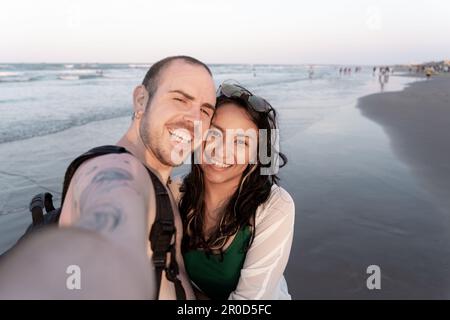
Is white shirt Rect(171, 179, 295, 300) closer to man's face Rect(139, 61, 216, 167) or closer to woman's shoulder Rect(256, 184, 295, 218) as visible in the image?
woman's shoulder Rect(256, 184, 295, 218)

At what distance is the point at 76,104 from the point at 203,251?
55.0 feet

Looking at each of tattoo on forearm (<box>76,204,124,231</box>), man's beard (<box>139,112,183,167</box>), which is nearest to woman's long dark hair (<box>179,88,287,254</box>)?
man's beard (<box>139,112,183,167</box>)

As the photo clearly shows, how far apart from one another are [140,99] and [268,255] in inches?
51.8

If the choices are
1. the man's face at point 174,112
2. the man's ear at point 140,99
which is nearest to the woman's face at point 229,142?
the man's face at point 174,112

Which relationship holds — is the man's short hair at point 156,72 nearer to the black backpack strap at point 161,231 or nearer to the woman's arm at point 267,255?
the black backpack strap at point 161,231

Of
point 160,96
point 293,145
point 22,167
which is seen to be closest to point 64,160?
point 22,167

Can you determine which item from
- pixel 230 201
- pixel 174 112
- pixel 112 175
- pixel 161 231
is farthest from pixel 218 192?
pixel 112 175

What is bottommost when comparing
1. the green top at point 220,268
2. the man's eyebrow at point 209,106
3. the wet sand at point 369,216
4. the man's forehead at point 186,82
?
the wet sand at point 369,216

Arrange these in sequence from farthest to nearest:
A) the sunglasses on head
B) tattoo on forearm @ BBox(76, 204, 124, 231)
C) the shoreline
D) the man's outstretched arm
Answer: the shoreline
the sunglasses on head
tattoo on forearm @ BBox(76, 204, 124, 231)
the man's outstretched arm

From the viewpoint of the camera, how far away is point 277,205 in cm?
224

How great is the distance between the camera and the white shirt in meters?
2.06

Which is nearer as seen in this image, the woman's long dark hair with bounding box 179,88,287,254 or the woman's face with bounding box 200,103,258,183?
the woman's long dark hair with bounding box 179,88,287,254

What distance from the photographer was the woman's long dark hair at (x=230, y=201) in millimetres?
2355

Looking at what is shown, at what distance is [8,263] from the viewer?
0.98 m
